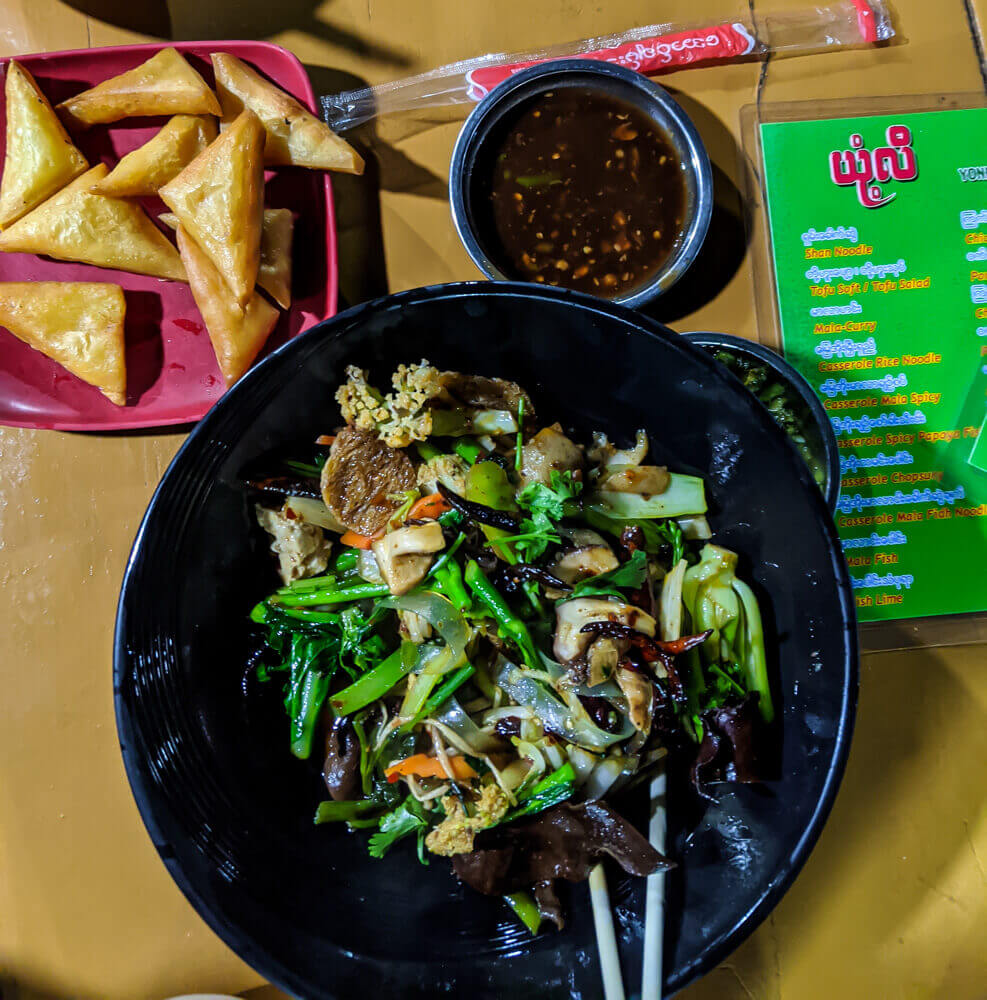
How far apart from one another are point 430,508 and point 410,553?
0.33 ft

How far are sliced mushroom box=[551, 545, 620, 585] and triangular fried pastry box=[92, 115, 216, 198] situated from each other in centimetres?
111

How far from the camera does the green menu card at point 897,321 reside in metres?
1.62

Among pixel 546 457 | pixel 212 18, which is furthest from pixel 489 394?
pixel 212 18

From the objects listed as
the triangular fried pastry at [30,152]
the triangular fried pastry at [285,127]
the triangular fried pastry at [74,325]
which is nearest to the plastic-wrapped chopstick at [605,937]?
the triangular fried pastry at [74,325]

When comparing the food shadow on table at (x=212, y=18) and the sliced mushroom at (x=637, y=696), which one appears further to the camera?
the food shadow on table at (x=212, y=18)

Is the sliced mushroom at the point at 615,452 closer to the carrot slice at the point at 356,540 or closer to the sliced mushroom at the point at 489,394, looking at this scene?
the sliced mushroom at the point at 489,394

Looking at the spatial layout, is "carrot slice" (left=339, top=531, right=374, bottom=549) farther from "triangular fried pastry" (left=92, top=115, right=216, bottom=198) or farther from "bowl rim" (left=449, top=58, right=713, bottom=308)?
"triangular fried pastry" (left=92, top=115, right=216, bottom=198)

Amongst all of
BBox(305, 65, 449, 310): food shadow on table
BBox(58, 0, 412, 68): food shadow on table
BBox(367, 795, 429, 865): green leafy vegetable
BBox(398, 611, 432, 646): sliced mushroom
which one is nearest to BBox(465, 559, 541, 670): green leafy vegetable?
BBox(398, 611, 432, 646): sliced mushroom

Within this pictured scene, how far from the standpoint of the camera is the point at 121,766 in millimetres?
1588

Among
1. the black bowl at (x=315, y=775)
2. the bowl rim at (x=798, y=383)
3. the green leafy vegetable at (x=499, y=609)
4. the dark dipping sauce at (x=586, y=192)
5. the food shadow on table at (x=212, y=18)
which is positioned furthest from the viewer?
the food shadow on table at (x=212, y=18)

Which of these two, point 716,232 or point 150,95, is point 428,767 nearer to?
point 716,232

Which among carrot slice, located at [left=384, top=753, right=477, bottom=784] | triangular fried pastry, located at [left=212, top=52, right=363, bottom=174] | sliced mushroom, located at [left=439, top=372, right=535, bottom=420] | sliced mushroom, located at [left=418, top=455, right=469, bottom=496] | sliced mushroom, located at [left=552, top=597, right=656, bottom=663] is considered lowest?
carrot slice, located at [left=384, top=753, right=477, bottom=784]

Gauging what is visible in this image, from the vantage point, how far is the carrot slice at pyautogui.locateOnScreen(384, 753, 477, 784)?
1.18 m

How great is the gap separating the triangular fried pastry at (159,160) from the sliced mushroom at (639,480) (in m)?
1.07
